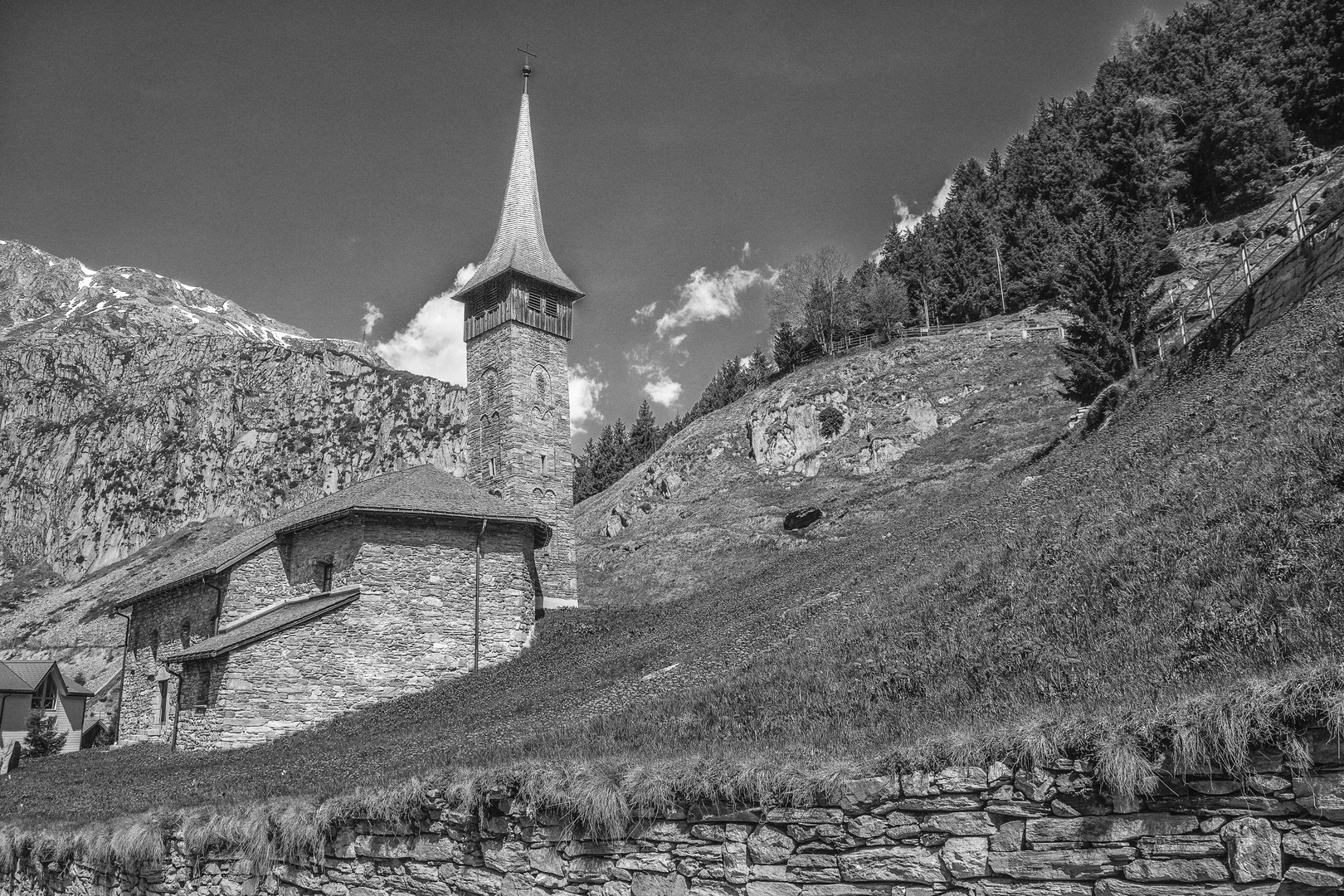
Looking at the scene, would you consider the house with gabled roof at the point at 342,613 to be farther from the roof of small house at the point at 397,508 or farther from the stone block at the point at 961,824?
the stone block at the point at 961,824

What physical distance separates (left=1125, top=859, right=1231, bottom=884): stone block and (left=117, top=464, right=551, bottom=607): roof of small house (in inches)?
878

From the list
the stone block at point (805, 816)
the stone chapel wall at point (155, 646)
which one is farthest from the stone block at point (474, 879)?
the stone chapel wall at point (155, 646)

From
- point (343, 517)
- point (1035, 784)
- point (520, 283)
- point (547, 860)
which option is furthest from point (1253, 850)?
point (520, 283)

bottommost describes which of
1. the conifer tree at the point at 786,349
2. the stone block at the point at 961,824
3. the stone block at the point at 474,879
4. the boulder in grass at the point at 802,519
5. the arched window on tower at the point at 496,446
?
the stone block at the point at 474,879

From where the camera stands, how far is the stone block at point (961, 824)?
602cm

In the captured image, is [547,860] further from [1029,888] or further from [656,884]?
[1029,888]

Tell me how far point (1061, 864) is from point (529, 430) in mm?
30715

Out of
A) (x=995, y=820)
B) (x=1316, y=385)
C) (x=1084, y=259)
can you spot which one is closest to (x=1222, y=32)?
(x=1084, y=259)

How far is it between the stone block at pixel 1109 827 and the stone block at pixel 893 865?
29.3 inches

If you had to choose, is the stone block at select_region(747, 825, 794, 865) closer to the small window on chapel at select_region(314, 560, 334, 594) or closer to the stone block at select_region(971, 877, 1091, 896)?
the stone block at select_region(971, 877, 1091, 896)

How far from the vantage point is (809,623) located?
1681cm

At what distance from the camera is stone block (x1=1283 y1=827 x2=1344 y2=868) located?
4.77 metres

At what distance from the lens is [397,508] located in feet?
82.3

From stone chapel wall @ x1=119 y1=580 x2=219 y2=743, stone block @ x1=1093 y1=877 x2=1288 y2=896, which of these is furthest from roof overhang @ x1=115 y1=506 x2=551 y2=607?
stone block @ x1=1093 y1=877 x2=1288 y2=896
